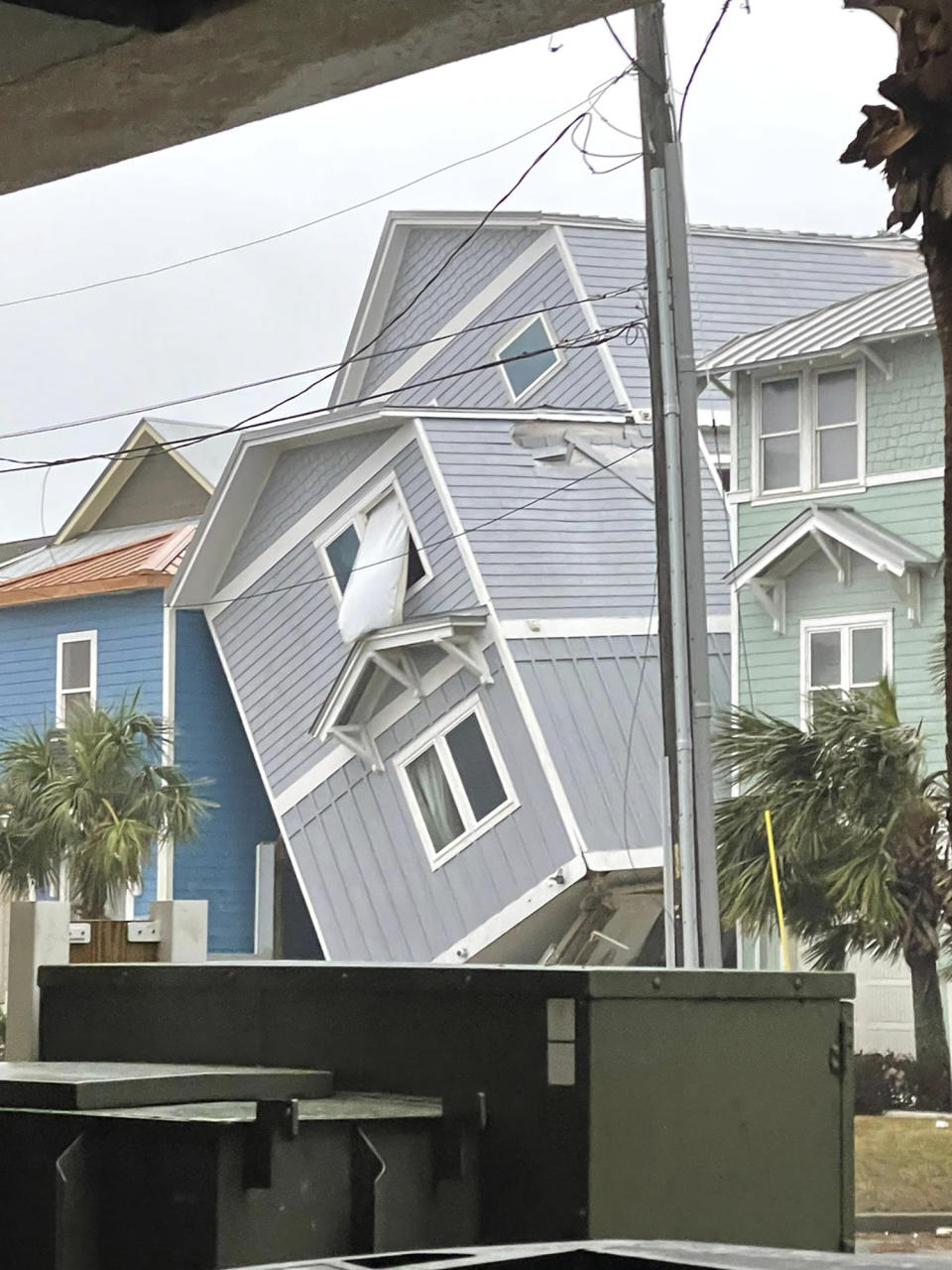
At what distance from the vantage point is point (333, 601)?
83.4 ft

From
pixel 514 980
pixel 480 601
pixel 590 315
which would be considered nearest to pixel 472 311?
pixel 590 315

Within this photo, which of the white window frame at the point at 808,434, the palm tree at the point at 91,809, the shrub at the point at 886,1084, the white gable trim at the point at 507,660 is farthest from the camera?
the palm tree at the point at 91,809

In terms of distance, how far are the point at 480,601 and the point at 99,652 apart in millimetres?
7896

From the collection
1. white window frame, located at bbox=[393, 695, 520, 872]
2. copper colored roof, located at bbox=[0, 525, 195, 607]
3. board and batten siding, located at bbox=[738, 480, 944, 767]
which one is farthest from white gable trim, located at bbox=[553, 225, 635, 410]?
copper colored roof, located at bbox=[0, 525, 195, 607]

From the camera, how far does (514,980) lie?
4.39 meters

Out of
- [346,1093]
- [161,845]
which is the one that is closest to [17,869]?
[161,845]

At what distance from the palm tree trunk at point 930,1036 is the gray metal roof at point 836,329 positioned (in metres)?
7.24

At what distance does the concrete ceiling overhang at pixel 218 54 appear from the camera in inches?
141

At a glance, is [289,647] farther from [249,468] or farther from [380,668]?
[249,468]

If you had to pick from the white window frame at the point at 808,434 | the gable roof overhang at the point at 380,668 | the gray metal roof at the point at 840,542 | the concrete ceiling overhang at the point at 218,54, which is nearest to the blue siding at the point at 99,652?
the gable roof overhang at the point at 380,668

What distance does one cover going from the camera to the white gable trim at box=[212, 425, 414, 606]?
24.1 meters

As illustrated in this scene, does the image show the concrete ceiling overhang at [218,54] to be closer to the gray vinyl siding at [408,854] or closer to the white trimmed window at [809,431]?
the gray vinyl siding at [408,854]

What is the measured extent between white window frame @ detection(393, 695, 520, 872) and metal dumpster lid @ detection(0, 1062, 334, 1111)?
1771 centimetres

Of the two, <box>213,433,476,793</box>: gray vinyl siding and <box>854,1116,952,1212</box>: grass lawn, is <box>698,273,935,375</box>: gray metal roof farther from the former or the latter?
<box>854,1116,952,1212</box>: grass lawn
